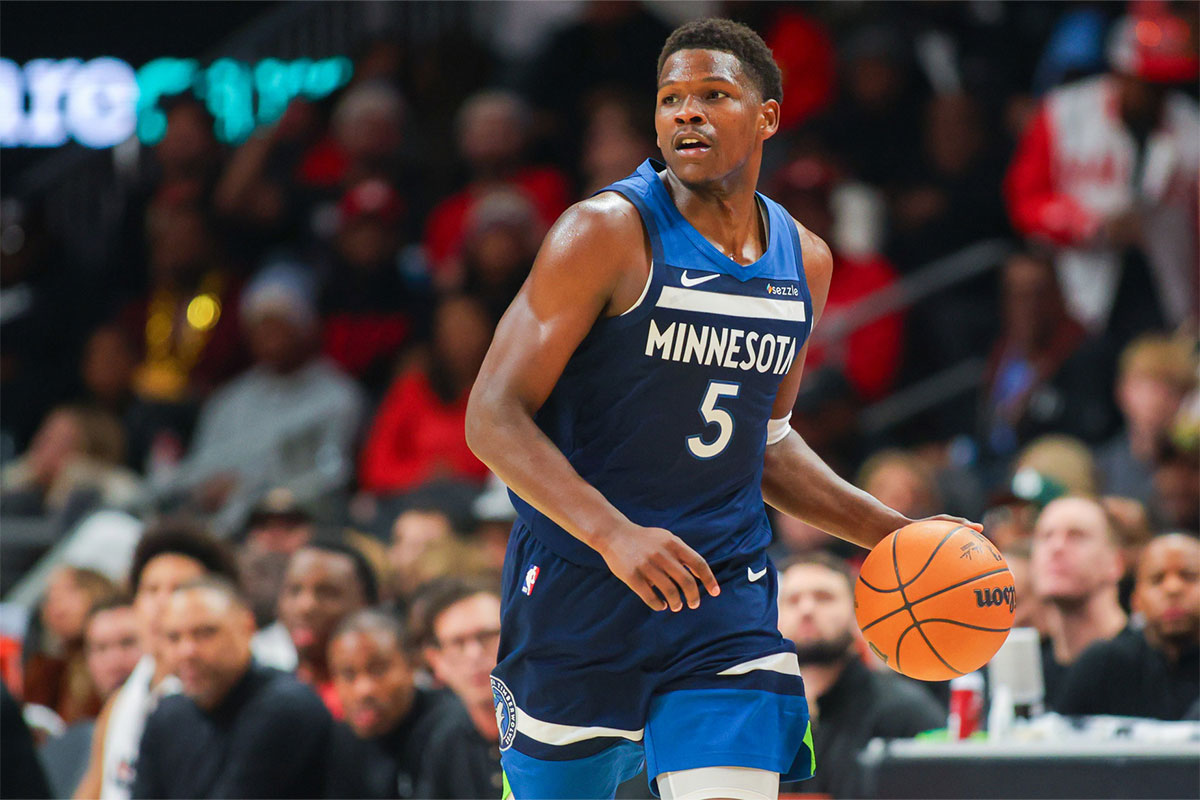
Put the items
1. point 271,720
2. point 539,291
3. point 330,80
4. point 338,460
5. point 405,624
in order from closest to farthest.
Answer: point 539,291, point 271,720, point 405,624, point 338,460, point 330,80

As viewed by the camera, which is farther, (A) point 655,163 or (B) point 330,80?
(B) point 330,80

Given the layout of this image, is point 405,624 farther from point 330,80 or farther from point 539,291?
point 330,80

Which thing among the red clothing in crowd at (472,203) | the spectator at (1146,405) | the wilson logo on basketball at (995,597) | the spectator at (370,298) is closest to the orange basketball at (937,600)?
the wilson logo on basketball at (995,597)

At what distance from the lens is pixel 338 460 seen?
10.2 m

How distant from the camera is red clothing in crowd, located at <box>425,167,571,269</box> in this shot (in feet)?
35.2

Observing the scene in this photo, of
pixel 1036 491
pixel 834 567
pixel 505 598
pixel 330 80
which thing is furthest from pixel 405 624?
pixel 330 80

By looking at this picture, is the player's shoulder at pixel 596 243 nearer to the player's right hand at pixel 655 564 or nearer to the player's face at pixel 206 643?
the player's right hand at pixel 655 564

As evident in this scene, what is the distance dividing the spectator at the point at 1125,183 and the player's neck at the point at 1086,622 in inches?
113

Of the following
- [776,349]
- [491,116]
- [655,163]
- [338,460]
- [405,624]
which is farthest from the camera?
[491,116]

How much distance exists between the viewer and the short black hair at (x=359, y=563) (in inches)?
290

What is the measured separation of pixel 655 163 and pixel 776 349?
0.57 meters

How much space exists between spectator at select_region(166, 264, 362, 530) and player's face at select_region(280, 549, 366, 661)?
2.63 meters

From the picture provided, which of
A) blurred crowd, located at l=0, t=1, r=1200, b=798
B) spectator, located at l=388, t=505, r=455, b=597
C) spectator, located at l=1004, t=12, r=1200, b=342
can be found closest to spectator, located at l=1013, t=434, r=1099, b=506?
blurred crowd, located at l=0, t=1, r=1200, b=798

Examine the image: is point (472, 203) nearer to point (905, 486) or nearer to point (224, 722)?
point (905, 486)
